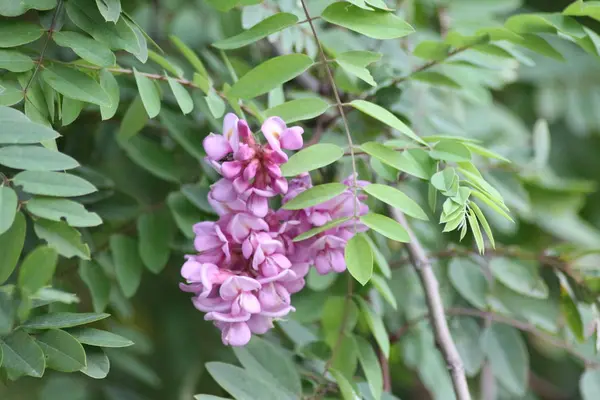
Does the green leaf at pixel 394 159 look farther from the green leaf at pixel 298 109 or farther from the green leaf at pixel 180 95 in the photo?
the green leaf at pixel 180 95

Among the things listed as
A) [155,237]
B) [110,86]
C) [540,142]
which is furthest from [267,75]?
[540,142]

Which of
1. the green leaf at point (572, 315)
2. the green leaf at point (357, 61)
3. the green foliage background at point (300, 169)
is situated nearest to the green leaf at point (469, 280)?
the green foliage background at point (300, 169)

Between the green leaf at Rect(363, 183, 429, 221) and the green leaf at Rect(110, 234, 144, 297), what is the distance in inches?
11.4

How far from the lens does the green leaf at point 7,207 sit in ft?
1.73

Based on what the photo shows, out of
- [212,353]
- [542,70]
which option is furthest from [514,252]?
[542,70]

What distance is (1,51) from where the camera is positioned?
2.01ft

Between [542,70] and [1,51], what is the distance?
120 cm

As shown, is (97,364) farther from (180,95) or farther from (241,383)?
(180,95)

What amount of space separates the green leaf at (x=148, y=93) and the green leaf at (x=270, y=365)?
0.79 feet

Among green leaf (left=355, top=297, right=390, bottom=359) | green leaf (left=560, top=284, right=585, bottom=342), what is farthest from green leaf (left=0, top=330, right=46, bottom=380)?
green leaf (left=560, top=284, right=585, bottom=342)

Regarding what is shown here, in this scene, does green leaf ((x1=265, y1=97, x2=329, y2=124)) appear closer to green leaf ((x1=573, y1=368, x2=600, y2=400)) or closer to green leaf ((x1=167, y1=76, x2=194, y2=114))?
green leaf ((x1=167, y1=76, x2=194, y2=114))

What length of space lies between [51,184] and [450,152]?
0.33 metres

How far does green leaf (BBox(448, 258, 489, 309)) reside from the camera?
898 mm

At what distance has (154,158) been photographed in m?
0.83
